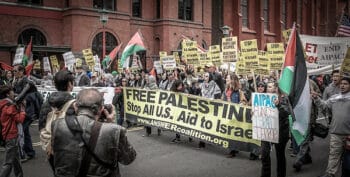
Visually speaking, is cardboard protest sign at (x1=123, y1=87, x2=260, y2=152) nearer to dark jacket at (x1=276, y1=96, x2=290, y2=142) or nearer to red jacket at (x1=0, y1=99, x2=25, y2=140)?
dark jacket at (x1=276, y1=96, x2=290, y2=142)

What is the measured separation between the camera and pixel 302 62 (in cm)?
634

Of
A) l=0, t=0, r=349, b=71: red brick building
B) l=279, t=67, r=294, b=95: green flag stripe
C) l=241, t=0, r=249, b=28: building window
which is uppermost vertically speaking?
l=241, t=0, r=249, b=28: building window

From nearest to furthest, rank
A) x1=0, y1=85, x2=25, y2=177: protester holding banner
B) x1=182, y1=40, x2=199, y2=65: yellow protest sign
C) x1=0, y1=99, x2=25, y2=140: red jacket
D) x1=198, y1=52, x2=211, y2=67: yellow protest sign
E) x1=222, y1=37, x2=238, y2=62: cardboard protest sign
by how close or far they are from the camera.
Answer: x1=0, y1=85, x2=25, y2=177: protester holding banner → x1=0, y1=99, x2=25, y2=140: red jacket → x1=222, y1=37, x2=238, y2=62: cardboard protest sign → x1=182, y1=40, x2=199, y2=65: yellow protest sign → x1=198, y1=52, x2=211, y2=67: yellow protest sign

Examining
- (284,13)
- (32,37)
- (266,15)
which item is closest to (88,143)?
(32,37)

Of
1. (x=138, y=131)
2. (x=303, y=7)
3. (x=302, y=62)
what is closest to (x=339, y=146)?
(x=302, y=62)

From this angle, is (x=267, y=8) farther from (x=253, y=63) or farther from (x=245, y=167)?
(x=245, y=167)

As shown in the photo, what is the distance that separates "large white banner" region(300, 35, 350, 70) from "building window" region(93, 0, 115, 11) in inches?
845

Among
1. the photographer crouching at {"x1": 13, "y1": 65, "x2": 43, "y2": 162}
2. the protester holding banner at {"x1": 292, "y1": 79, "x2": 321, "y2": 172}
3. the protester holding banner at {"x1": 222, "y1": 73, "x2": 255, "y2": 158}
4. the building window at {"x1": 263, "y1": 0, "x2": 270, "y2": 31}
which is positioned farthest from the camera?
the building window at {"x1": 263, "y1": 0, "x2": 270, "y2": 31}

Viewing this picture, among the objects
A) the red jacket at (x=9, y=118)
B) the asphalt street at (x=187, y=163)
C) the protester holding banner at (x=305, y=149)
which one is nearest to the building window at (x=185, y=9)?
the asphalt street at (x=187, y=163)

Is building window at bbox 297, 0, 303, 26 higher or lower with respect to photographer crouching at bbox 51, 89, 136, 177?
higher

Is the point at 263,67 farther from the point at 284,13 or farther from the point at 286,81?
the point at 284,13

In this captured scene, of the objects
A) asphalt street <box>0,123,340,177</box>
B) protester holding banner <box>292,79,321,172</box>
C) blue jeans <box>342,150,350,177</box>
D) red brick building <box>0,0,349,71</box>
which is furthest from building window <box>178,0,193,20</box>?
blue jeans <box>342,150,350,177</box>

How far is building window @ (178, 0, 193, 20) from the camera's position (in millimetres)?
32625

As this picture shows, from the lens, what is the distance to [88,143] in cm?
293
